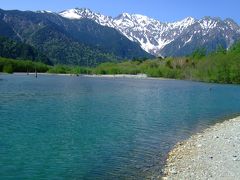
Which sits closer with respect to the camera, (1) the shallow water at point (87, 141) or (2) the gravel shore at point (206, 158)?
(2) the gravel shore at point (206, 158)

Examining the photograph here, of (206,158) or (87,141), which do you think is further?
(87,141)

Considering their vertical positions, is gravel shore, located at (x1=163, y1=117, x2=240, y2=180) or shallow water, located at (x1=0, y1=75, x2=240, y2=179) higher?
gravel shore, located at (x1=163, y1=117, x2=240, y2=180)

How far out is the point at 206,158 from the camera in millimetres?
30234

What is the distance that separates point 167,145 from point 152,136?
463 cm

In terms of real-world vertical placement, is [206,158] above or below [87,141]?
above

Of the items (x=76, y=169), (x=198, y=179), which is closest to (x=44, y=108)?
(x=76, y=169)

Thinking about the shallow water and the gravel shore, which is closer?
the gravel shore

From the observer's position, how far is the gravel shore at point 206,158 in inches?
1009

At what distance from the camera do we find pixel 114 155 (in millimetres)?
32406

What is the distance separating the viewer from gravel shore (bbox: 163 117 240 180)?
25.6 metres

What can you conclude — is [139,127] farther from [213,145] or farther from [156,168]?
[156,168]

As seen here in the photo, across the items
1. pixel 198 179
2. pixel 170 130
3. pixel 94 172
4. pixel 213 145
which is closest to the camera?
pixel 198 179

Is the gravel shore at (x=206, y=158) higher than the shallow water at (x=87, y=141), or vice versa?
the gravel shore at (x=206, y=158)

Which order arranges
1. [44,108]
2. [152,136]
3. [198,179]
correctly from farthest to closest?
[44,108] → [152,136] → [198,179]
